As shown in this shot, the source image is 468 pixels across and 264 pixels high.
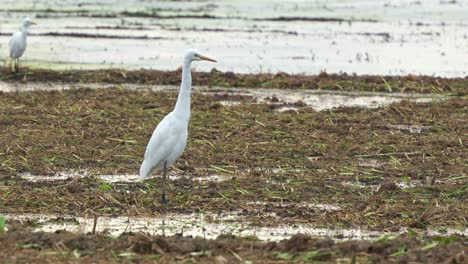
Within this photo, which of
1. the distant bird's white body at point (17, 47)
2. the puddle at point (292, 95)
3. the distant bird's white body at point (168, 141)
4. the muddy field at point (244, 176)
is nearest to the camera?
the muddy field at point (244, 176)

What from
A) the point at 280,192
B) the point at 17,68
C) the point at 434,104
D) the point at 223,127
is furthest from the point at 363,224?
the point at 17,68

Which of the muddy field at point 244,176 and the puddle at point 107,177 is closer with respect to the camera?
the muddy field at point 244,176

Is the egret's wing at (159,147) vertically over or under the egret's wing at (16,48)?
over

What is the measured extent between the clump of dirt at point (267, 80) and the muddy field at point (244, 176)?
4.6 inches

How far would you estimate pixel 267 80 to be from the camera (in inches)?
840

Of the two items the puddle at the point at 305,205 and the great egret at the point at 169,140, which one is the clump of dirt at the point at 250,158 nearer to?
the puddle at the point at 305,205

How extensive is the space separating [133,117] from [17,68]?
7.11 m

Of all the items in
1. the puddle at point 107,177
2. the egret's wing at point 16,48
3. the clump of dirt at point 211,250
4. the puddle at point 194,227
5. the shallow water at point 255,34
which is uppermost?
the clump of dirt at point 211,250

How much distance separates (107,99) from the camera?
18281mm

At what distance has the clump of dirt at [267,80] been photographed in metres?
20.6

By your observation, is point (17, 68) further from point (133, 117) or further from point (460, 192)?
point (460, 192)

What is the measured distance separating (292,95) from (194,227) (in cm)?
998

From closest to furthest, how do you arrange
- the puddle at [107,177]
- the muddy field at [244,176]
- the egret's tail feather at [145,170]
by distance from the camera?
the muddy field at [244,176] < the egret's tail feather at [145,170] < the puddle at [107,177]

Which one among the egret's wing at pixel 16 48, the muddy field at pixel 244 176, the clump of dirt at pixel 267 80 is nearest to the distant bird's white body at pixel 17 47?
the egret's wing at pixel 16 48
